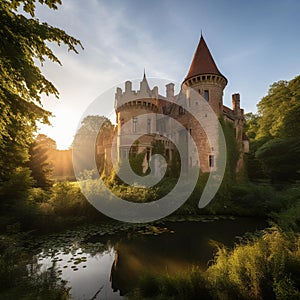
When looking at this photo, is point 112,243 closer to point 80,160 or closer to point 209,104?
point 209,104

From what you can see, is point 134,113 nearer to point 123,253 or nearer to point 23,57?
point 123,253

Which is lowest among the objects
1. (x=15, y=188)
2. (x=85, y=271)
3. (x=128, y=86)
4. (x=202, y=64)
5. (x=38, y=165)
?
(x=85, y=271)


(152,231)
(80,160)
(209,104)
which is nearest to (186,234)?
(152,231)

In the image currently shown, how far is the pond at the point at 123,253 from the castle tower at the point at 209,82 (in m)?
13.3

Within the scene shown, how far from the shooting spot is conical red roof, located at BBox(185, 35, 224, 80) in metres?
21.4

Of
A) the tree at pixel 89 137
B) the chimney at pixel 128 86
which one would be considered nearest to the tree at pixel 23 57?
the chimney at pixel 128 86

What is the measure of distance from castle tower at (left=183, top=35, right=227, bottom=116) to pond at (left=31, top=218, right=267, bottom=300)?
524 inches

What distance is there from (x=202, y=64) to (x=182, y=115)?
241 inches

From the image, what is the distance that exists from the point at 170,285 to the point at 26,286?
4.23 meters

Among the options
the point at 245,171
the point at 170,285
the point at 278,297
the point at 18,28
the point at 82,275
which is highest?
the point at 18,28

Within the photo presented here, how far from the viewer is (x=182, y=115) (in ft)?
78.2

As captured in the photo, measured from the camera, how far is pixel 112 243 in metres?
10.2

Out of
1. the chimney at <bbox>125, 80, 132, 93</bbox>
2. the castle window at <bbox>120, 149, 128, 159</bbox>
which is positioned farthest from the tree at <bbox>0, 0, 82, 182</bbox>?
the chimney at <bbox>125, 80, 132, 93</bbox>

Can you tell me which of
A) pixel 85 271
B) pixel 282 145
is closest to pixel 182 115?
pixel 282 145
